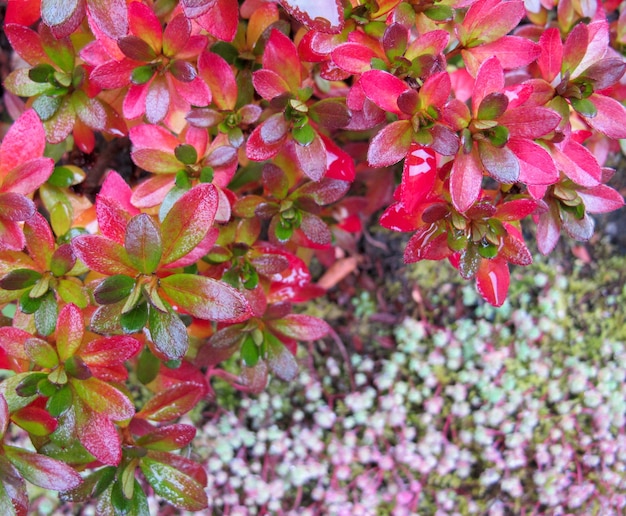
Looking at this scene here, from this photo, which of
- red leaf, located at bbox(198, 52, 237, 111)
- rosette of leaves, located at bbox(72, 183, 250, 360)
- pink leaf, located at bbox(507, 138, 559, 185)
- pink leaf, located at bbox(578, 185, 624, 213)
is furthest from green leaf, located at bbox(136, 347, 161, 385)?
pink leaf, located at bbox(578, 185, 624, 213)

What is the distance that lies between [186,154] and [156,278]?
224 mm

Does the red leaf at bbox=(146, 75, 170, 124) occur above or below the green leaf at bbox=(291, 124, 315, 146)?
above

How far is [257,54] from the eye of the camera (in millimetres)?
993

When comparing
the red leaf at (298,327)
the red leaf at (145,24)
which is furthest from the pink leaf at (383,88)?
the red leaf at (298,327)

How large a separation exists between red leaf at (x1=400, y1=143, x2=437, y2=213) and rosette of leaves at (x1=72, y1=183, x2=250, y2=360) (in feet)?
0.87

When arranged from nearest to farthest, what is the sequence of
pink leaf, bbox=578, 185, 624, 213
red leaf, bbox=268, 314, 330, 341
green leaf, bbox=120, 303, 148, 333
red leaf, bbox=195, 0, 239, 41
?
green leaf, bbox=120, 303, 148, 333 < red leaf, bbox=195, 0, 239, 41 < pink leaf, bbox=578, 185, 624, 213 < red leaf, bbox=268, 314, 330, 341

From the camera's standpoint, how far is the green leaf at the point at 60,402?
0.78 metres

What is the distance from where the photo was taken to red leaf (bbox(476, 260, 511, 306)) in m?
0.88

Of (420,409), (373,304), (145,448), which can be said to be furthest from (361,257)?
(145,448)

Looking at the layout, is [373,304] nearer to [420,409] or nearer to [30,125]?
[420,409]

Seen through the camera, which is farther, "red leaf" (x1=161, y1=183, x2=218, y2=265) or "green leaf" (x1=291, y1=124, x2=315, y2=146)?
"green leaf" (x1=291, y1=124, x2=315, y2=146)

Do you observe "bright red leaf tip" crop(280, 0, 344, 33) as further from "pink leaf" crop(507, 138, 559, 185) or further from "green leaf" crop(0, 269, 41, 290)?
"green leaf" crop(0, 269, 41, 290)

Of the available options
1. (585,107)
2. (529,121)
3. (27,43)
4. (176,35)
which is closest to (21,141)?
(27,43)

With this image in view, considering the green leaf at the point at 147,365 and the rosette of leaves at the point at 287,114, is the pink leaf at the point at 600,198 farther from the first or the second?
the green leaf at the point at 147,365
